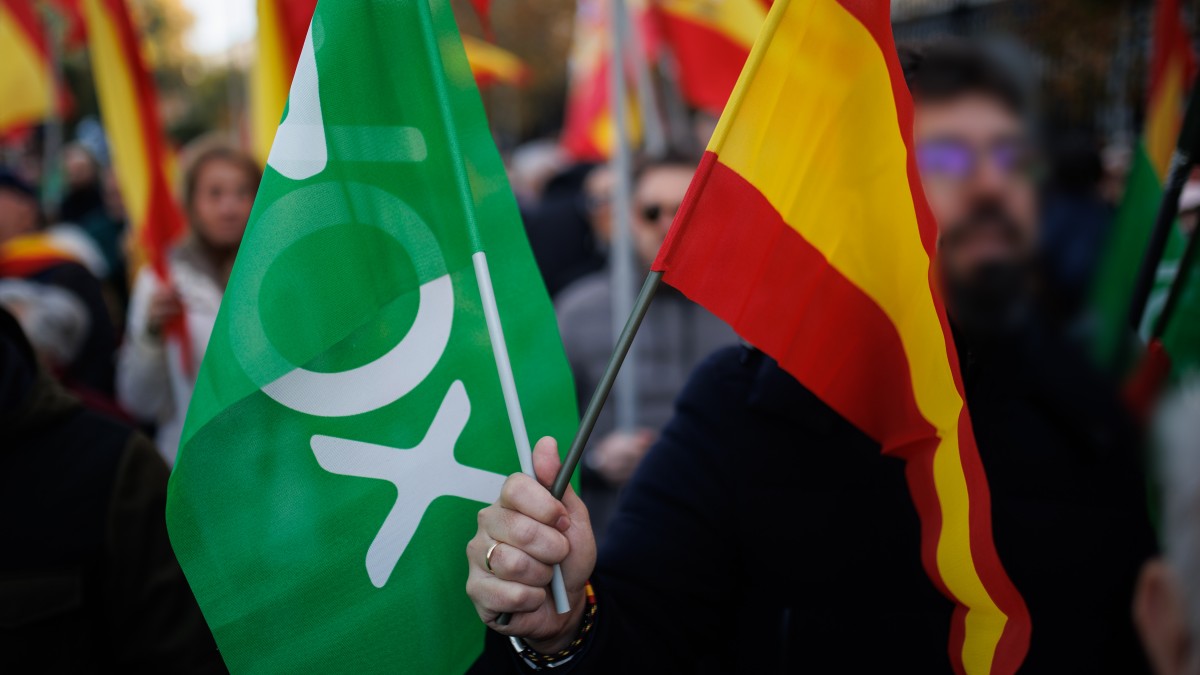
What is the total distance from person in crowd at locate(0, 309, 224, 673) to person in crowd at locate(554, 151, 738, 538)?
154 centimetres

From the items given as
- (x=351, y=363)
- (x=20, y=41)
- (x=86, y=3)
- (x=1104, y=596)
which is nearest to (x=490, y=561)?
(x=351, y=363)

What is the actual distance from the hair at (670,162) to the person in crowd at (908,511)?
1.79 meters

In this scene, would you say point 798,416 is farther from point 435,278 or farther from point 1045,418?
point 435,278

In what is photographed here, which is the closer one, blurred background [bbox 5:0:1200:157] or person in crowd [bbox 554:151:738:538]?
person in crowd [bbox 554:151:738:538]

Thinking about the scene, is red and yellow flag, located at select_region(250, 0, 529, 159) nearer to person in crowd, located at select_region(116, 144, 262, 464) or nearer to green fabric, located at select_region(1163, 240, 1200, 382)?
person in crowd, located at select_region(116, 144, 262, 464)

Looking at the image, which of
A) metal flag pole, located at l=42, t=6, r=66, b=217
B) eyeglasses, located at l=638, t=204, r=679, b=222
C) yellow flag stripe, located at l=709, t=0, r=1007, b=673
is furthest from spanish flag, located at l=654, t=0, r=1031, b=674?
metal flag pole, located at l=42, t=6, r=66, b=217

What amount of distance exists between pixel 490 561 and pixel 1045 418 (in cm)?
90

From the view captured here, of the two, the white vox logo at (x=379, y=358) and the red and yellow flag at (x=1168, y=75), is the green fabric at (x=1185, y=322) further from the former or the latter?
the red and yellow flag at (x=1168, y=75)

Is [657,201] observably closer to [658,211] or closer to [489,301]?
[658,211]

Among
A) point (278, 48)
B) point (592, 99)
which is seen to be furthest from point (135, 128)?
point (592, 99)

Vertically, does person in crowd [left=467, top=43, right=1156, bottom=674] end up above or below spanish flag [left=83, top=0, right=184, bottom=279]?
below

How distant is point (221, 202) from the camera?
146 inches

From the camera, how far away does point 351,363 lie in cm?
151

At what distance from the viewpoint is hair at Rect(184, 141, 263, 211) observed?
148 inches
